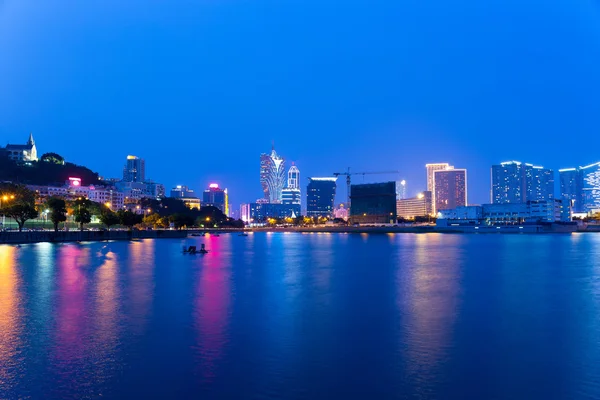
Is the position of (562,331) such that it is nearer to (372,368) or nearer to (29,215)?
(372,368)

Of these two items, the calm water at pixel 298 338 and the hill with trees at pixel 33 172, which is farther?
the hill with trees at pixel 33 172

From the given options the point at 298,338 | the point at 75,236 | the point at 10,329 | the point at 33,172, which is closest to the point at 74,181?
the point at 33,172

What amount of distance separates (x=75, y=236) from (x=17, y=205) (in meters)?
16.0

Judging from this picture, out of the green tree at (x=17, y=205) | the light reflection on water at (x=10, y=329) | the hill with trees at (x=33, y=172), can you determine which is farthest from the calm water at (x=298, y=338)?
the hill with trees at (x=33, y=172)

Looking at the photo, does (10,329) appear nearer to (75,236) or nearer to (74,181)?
(75,236)

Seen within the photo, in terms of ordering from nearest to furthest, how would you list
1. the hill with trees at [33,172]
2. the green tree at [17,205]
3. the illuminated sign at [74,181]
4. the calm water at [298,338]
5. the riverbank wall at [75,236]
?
the calm water at [298,338] → the riverbank wall at [75,236] → the green tree at [17,205] → the hill with trees at [33,172] → the illuminated sign at [74,181]

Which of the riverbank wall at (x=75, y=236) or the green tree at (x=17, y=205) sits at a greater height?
the green tree at (x=17, y=205)

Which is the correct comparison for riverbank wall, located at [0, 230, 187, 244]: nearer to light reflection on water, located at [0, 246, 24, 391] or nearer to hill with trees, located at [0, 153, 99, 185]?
light reflection on water, located at [0, 246, 24, 391]

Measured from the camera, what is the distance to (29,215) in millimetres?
84000

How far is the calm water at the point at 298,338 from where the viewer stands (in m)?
13.0

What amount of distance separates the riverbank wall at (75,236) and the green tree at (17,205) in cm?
291

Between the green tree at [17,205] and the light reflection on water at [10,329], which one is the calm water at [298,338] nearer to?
the light reflection on water at [10,329]

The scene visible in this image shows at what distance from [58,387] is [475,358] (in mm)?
11620

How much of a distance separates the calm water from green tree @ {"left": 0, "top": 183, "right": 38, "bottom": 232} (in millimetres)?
52982
